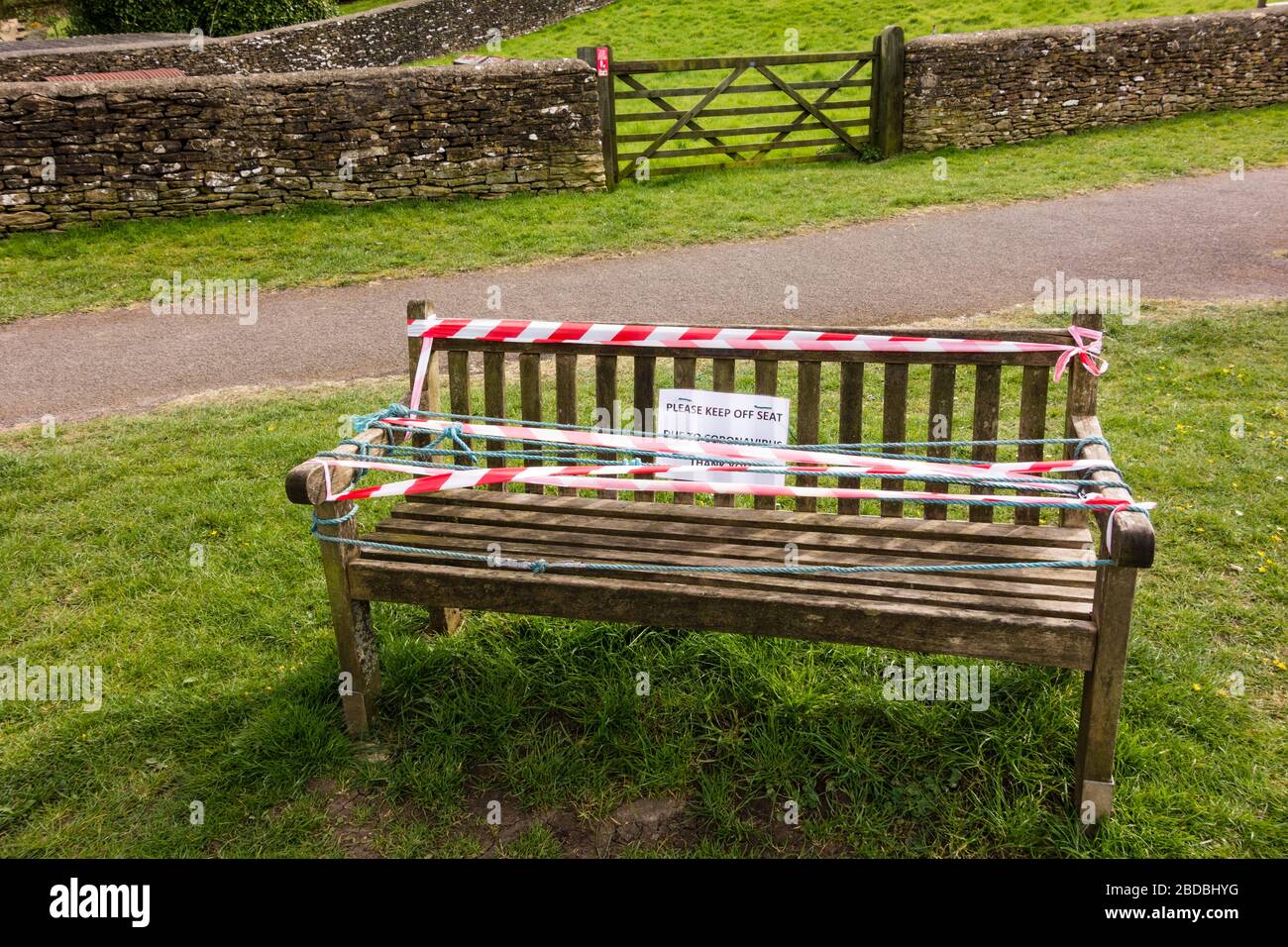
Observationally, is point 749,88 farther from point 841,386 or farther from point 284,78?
point 841,386

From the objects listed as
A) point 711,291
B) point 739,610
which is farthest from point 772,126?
point 739,610

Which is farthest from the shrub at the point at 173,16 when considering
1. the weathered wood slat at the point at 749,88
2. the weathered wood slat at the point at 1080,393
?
the weathered wood slat at the point at 1080,393

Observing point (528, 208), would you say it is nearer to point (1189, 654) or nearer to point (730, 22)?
point (1189, 654)

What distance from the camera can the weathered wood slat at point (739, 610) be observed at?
3.09m

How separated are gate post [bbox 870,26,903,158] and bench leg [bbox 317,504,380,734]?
1222cm

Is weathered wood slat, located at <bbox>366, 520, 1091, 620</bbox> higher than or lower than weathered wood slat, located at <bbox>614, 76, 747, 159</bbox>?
lower

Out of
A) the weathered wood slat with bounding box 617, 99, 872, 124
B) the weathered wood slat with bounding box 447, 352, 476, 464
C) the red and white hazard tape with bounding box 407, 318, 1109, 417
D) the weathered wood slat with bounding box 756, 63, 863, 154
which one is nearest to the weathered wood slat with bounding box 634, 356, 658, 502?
the red and white hazard tape with bounding box 407, 318, 1109, 417

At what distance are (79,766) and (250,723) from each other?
59 centimetres

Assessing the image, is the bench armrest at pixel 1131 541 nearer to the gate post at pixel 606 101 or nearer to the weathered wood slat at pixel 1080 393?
the weathered wood slat at pixel 1080 393

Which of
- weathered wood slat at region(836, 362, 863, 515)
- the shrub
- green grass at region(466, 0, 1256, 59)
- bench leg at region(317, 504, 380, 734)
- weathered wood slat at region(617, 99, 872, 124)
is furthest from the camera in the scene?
green grass at region(466, 0, 1256, 59)

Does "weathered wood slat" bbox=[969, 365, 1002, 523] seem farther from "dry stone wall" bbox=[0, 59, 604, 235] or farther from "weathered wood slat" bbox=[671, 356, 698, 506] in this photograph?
"dry stone wall" bbox=[0, 59, 604, 235]

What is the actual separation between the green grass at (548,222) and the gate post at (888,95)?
1.33 feet

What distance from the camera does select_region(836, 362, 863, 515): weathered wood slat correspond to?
412 centimetres

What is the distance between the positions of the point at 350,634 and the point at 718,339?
6.04 feet
